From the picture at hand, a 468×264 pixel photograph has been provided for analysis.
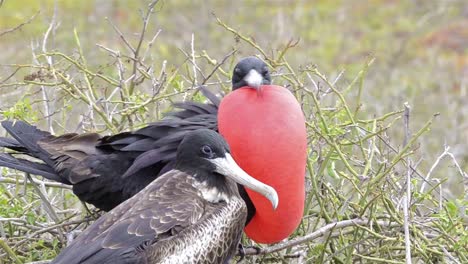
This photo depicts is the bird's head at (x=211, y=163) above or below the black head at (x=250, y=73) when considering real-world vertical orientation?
below

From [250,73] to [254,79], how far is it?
2.1 inches

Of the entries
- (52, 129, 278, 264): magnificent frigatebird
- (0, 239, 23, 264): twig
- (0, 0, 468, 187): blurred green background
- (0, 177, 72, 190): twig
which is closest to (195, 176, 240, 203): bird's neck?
(52, 129, 278, 264): magnificent frigatebird

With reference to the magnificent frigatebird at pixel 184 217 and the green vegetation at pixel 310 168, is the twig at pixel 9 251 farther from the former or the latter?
the magnificent frigatebird at pixel 184 217

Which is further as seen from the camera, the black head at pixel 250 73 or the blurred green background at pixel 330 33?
the blurred green background at pixel 330 33

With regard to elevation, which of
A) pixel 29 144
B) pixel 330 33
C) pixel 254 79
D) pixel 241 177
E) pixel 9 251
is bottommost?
pixel 330 33

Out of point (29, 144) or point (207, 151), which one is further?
point (29, 144)

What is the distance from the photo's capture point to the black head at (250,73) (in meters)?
4.06

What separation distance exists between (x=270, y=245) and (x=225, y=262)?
1.36 ft

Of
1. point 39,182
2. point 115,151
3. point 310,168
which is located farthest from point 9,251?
point 310,168

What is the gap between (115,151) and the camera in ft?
13.9

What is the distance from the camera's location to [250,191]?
3.99 m

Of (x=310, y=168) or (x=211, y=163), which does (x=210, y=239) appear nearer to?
(x=211, y=163)

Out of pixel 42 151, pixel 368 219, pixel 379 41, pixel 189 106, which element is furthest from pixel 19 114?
pixel 379 41

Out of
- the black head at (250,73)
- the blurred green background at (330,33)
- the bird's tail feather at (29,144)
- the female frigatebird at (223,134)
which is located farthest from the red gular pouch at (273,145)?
the blurred green background at (330,33)
